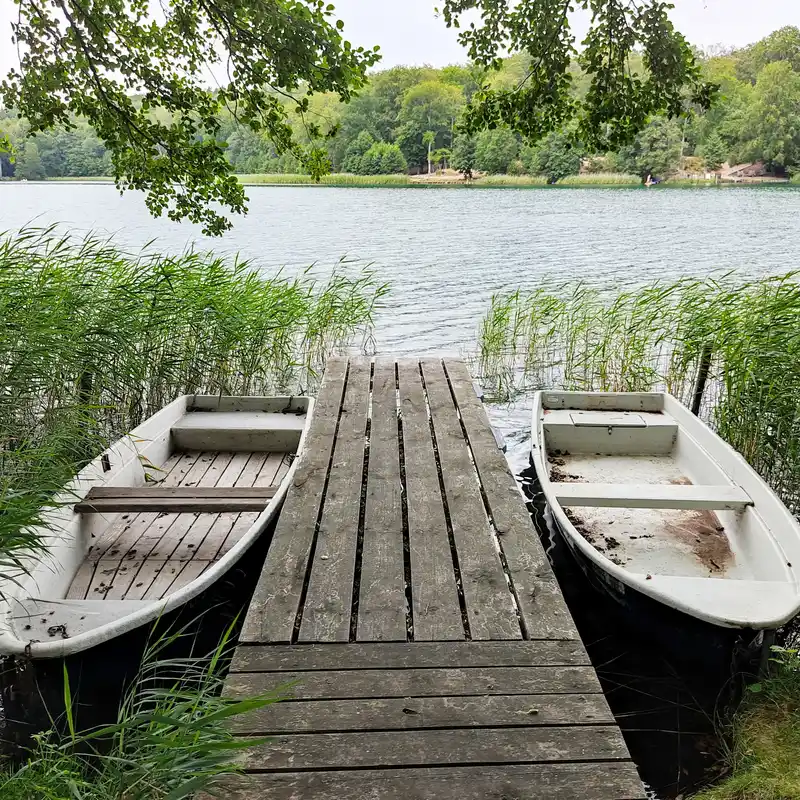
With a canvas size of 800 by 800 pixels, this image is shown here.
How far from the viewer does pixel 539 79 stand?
4785mm

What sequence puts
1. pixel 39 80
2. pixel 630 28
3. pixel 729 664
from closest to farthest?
pixel 729 664 < pixel 630 28 < pixel 39 80

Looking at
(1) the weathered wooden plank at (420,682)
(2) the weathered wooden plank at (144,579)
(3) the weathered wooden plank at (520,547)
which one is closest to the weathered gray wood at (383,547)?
(1) the weathered wooden plank at (420,682)

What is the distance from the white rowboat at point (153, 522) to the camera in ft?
8.68

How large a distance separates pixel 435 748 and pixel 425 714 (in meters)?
0.12

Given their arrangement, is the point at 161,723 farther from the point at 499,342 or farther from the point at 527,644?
the point at 499,342

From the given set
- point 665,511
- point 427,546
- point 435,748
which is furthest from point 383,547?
point 665,511

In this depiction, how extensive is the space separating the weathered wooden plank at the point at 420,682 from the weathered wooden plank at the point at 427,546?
20 centimetres

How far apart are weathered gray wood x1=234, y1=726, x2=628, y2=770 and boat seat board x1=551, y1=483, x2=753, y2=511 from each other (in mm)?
1969

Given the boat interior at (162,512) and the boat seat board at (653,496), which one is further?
the boat seat board at (653,496)

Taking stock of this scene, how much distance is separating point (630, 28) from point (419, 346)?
21.0 ft

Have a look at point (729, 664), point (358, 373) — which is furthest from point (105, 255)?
point (729, 664)

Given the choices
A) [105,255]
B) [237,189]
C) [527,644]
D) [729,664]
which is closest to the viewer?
[527,644]

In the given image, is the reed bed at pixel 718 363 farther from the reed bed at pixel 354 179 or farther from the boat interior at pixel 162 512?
the reed bed at pixel 354 179

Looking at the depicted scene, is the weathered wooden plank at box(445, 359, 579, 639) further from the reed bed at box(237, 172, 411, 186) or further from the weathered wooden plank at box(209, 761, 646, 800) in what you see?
the reed bed at box(237, 172, 411, 186)
